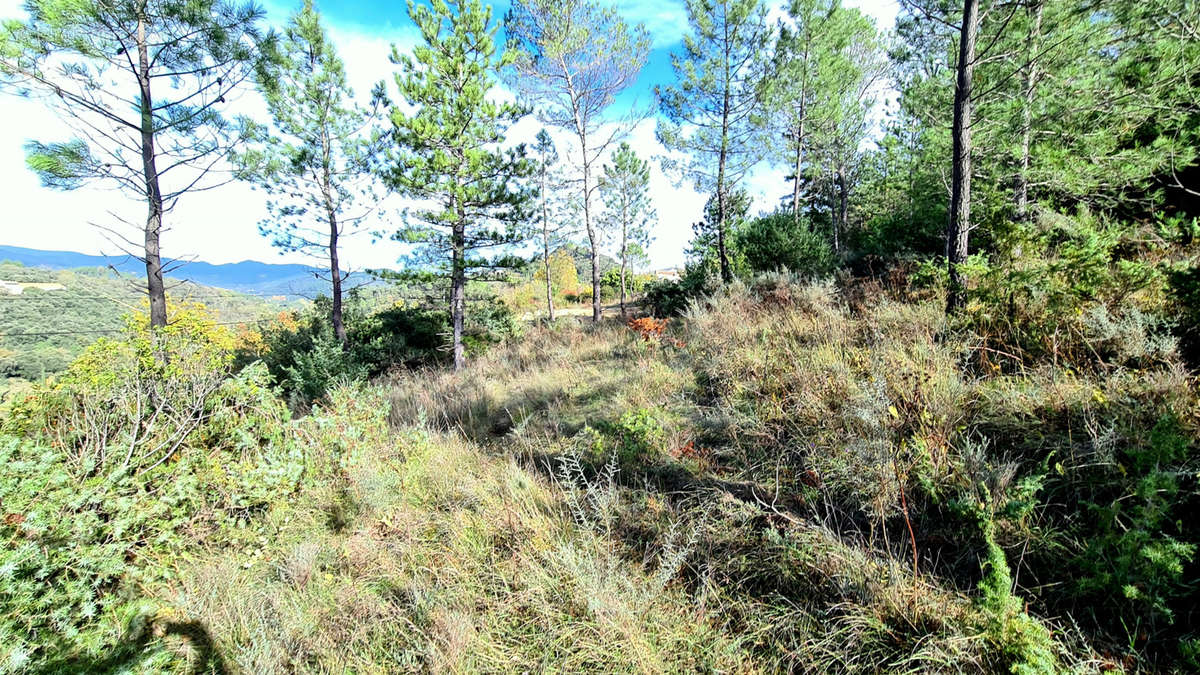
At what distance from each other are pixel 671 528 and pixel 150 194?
10.5 m

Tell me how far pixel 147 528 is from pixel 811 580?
4248 mm

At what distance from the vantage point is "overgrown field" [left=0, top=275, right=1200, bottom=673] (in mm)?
1677

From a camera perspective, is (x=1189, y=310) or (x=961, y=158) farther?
(x=961, y=158)

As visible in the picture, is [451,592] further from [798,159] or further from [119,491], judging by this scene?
[798,159]

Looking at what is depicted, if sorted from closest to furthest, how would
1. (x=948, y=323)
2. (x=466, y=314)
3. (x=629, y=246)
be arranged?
(x=948, y=323) < (x=466, y=314) < (x=629, y=246)

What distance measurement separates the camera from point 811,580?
6.55 feet

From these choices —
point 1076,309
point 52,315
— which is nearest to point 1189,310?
point 1076,309

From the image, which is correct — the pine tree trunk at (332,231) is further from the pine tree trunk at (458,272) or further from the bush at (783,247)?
the bush at (783,247)

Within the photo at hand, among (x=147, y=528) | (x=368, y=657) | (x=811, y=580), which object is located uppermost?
(x=811, y=580)

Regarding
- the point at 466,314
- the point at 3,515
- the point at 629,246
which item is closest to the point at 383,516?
the point at 3,515

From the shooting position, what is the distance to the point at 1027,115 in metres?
4.74

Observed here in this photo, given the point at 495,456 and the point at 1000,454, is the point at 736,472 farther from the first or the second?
the point at 495,456

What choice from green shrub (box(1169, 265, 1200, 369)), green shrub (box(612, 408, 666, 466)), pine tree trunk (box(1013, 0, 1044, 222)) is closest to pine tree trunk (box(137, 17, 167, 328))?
green shrub (box(612, 408, 666, 466))

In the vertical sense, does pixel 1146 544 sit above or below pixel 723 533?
above
